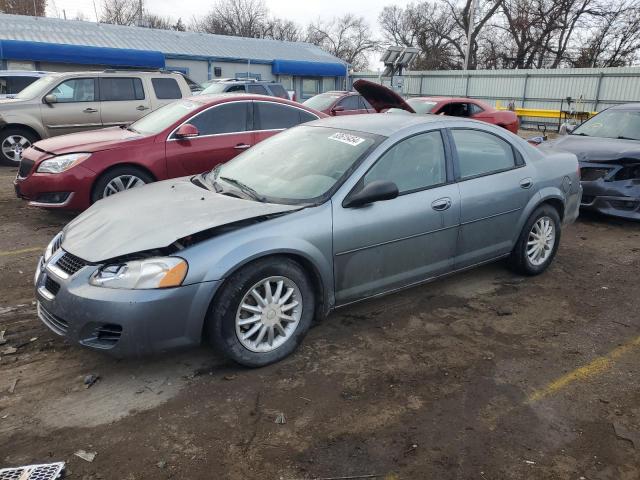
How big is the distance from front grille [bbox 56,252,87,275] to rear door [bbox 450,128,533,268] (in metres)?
2.80

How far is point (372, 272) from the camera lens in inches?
145

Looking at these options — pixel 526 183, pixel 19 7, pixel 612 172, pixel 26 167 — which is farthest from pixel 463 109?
pixel 19 7

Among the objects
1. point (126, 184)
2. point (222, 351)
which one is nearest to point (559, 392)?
point (222, 351)

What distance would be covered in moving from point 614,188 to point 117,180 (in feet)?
21.0

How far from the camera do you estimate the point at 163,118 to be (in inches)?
267

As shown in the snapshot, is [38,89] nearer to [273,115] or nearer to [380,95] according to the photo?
[273,115]

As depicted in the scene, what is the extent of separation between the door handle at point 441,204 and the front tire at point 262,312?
47.6 inches

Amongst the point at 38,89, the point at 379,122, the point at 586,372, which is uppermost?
the point at 38,89

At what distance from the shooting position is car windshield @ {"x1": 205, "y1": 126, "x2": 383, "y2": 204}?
142 inches

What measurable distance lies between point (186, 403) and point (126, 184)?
13.2ft

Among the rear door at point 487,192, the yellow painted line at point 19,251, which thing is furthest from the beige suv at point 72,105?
the rear door at point 487,192

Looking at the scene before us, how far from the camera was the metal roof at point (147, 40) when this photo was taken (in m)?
24.4

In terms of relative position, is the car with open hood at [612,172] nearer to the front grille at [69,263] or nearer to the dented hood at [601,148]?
the dented hood at [601,148]

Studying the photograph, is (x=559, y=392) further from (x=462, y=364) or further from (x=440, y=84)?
(x=440, y=84)
